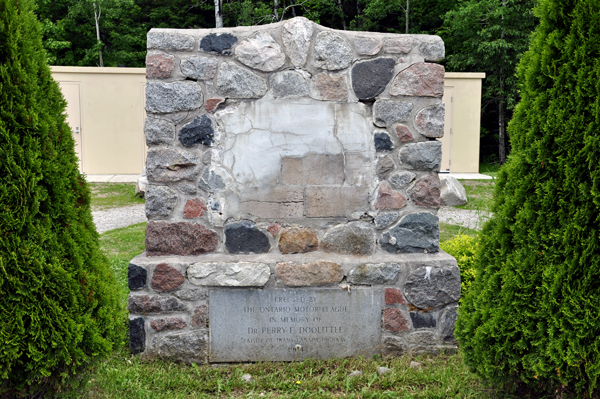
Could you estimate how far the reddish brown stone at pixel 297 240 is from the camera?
3.51 metres

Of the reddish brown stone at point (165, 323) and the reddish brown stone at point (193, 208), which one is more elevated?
the reddish brown stone at point (193, 208)

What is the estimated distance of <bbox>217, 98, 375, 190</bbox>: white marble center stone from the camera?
3.43 meters

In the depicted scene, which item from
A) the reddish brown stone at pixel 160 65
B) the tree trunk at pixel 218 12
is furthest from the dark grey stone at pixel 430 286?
the tree trunk at pixel 218 12

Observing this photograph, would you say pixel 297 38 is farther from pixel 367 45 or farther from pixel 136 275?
pixel 136 275

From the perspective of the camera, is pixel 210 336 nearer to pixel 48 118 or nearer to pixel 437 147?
pixel 48 118

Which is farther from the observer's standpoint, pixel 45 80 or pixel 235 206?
pixel 235 206

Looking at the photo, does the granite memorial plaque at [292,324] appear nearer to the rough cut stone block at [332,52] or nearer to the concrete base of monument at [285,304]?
A: the concrete base of monument at [285,304]

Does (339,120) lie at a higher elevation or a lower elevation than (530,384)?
higher

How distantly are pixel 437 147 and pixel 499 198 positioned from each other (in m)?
0.86

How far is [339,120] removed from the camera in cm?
346

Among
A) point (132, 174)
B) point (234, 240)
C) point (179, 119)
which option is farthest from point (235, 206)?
point (132, 174)

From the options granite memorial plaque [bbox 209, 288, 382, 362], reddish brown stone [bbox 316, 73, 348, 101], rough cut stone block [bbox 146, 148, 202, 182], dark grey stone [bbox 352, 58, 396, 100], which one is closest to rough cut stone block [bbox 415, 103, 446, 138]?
dark grey stone [bbox 352, 58, 396, 100]

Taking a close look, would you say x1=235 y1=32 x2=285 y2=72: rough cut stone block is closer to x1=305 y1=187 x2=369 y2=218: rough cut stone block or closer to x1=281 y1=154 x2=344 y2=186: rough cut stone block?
x1=281 y1=154 x2=344 y2=186: rough cut stone block

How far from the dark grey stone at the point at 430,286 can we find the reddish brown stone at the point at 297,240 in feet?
2.27
